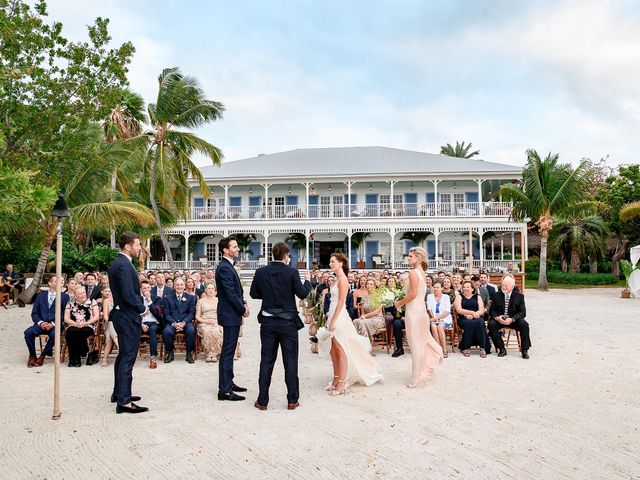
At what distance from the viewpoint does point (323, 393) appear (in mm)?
5625

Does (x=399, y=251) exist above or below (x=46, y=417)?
above

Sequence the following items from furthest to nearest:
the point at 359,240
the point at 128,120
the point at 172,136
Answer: the point at 359,240 < the point at 128,120 < the point at 172,136

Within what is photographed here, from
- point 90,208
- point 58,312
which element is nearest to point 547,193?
point 90,208

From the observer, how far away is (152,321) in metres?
7.60

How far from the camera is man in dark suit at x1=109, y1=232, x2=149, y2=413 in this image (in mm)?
4820

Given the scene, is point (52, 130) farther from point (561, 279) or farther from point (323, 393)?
point (561, 279)

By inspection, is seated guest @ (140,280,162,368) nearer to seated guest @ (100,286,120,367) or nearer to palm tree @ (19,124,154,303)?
seated guest @ (100,286,120,367)

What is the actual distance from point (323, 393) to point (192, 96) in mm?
16596

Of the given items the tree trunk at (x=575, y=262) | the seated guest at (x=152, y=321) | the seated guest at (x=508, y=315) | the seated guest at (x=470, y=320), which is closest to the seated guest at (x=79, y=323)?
the seated guest at (x=152, y=321)

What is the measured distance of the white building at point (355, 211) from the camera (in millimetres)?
27156

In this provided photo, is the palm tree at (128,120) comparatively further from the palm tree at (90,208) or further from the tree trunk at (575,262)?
the tree trunk at (575,262)

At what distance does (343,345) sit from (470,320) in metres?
3.18

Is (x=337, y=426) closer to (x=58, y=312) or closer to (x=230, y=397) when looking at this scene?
(x=230, y=397)

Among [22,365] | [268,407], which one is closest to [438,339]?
[268,407]
